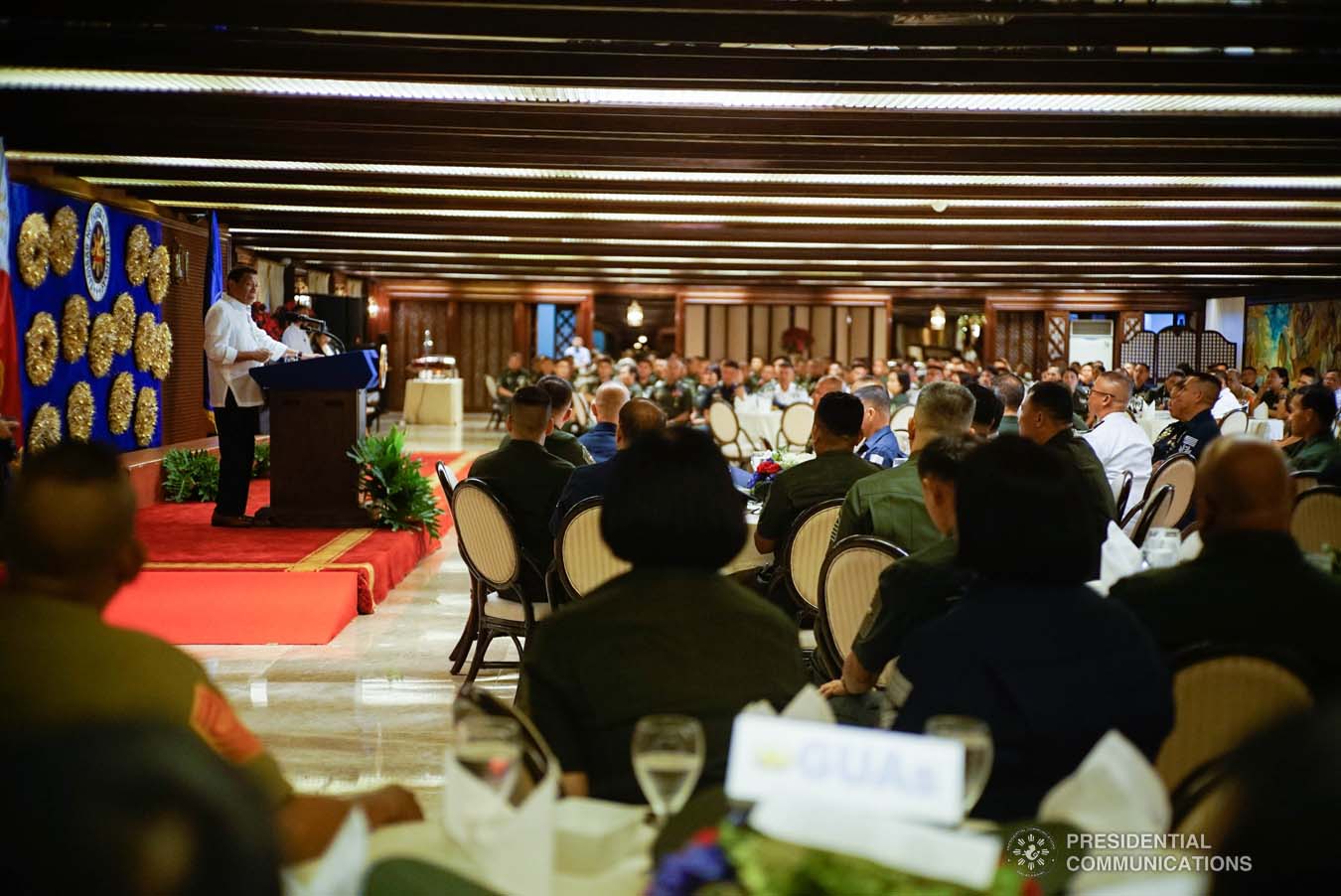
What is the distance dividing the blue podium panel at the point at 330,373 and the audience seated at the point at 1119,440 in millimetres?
4511

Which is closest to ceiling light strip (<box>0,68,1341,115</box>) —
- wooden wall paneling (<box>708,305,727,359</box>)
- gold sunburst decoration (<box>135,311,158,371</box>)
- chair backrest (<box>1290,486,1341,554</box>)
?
chair backrest (<box>1290,486,1341,554</box>)

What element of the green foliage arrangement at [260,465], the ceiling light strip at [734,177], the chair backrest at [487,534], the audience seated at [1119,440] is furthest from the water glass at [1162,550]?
the green foliage arrangement at [260,465]

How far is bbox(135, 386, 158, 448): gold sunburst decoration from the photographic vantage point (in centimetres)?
1044

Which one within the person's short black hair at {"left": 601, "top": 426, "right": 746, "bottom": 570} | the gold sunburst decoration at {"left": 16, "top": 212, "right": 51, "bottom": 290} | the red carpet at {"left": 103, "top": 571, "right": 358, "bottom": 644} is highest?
the gold sunburst decoration at {"left": 16, "top": 212, "right": 51, "bottom": 290}

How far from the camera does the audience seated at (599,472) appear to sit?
458cm

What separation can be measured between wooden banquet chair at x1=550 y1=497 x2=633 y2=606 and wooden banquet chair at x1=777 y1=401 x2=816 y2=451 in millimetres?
8479

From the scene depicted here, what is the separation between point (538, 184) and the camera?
31.7ft

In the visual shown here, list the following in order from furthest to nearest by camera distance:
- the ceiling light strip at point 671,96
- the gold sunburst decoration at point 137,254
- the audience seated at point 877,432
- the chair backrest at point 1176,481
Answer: the gold sunburst decoration at point 137,254 → the audience seated at point 877,432 → the chair backrest at point 1176,481 → the ceiling light strip at point 671,96

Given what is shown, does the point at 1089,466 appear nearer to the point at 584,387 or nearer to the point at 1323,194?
the point at 1323,194

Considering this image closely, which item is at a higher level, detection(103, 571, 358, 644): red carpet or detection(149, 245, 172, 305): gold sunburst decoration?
detection(149, 245, 172, 305): gold sunburst decoration

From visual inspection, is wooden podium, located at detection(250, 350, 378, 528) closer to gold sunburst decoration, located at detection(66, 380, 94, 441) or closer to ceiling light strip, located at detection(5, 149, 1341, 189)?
ceiling light strip, located at detection(5, 149, 1341, 189)

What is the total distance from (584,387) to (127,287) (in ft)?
24.8

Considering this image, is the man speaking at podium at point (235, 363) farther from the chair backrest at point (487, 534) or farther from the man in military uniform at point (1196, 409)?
the man in military uniform at point (1196, 409)

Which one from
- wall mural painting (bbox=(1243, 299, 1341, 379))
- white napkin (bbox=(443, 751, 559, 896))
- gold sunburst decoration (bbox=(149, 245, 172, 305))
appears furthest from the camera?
wall mural painting (bbox=(1243, 299, 1341, 379))
